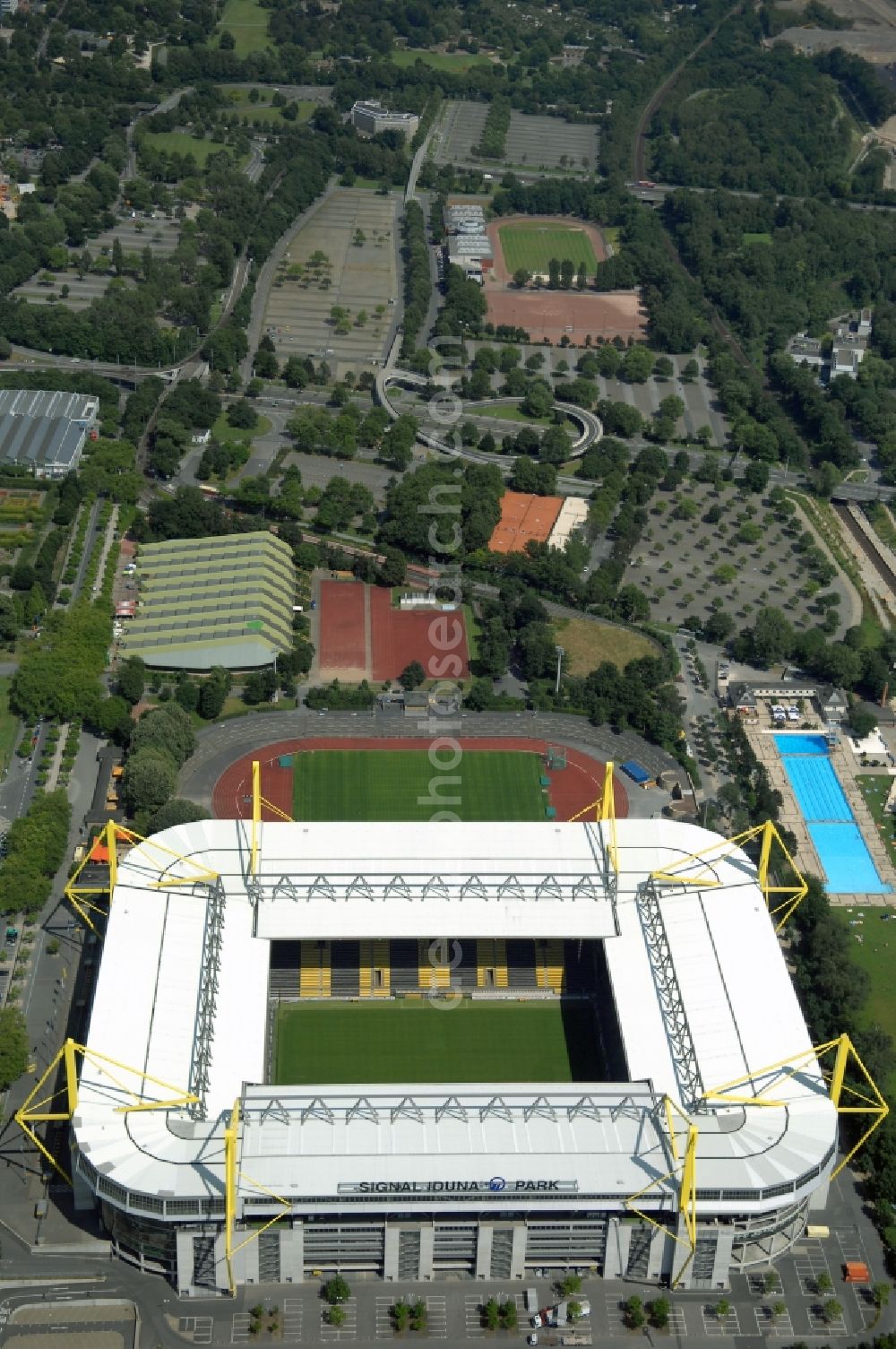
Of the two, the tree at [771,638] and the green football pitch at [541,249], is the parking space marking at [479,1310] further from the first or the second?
the green football pitch at [541,249]

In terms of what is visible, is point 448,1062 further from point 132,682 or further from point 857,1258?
point 132,682

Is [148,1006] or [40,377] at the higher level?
[40,377]

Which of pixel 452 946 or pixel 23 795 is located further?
pixel 23 795

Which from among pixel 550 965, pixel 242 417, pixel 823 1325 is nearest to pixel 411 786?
pixel 550 965

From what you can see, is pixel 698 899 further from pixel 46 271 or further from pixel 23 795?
pixel 46 271

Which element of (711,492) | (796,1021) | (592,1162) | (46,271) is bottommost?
(592,1162)

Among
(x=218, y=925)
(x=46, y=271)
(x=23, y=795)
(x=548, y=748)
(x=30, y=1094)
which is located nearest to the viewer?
(x=30, y=1094)

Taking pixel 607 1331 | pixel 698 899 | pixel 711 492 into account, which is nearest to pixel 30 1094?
pixel 607 1331
